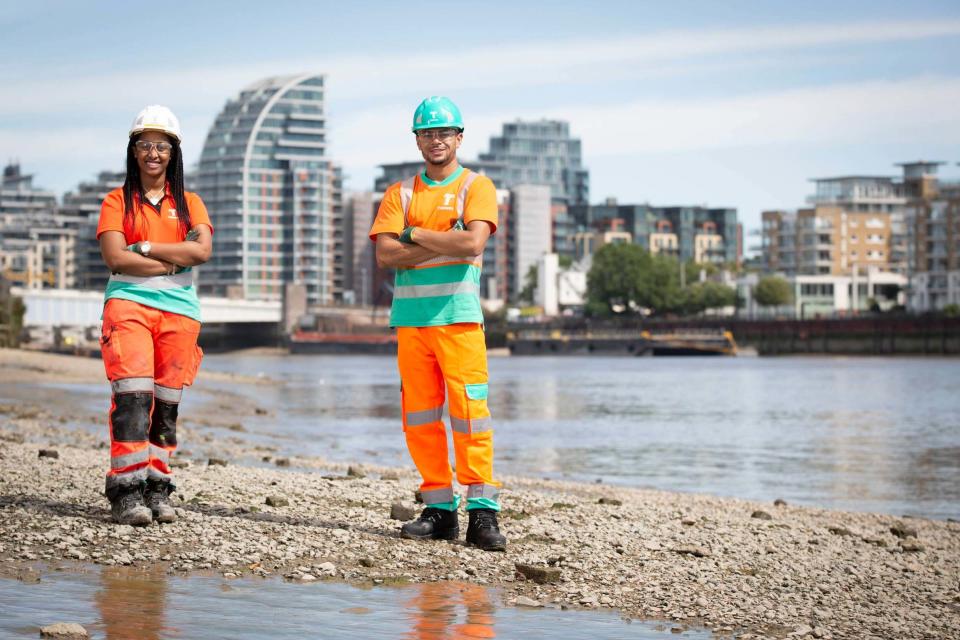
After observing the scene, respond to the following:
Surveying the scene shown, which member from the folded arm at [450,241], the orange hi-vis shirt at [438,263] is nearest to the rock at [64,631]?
the orange hi-vis shirt at [438,263]

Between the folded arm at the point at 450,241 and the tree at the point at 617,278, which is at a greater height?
the tree at the point at 617,278

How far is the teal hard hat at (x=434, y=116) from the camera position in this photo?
8430 millimetres

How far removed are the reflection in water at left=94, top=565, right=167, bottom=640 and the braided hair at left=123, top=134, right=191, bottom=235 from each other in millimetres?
2159

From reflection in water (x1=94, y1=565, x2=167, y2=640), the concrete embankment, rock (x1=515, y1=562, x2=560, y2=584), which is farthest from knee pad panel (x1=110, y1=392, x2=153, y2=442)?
the concrete embankment

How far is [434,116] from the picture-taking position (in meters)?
8.44

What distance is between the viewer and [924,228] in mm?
166500

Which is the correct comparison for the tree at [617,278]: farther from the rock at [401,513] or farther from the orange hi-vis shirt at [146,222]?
the orange hi-vis shirt at [146,222]

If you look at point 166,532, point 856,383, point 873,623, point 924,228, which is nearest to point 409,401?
point 166,532

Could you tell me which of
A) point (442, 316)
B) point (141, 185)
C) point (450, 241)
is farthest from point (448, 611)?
point (141, 185)

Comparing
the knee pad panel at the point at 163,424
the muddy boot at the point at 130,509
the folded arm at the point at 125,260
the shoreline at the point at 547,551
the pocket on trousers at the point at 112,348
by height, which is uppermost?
the folded arm at the point at 125,260

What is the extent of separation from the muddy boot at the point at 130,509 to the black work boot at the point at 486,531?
1732mm

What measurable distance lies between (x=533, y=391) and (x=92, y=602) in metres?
53.4

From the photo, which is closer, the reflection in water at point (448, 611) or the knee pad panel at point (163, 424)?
the reflection in water at point (448, 611)

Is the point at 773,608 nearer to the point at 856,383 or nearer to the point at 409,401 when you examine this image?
the point at 409,401
